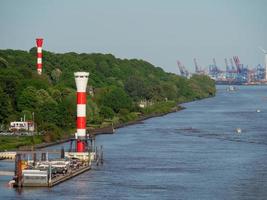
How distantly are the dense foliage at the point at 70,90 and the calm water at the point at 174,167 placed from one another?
2774mm

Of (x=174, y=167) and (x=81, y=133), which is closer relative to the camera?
(x=174, y=167)

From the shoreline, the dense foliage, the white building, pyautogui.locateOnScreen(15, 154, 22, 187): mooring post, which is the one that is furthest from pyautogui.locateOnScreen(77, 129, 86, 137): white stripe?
the white building

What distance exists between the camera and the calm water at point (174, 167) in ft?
94.9

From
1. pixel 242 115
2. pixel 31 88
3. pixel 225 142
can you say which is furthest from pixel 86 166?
pixel 242 115

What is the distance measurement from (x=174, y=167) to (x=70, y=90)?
25.9 meters

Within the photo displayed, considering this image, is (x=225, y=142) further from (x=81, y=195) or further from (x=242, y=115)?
(x=242, y=115)

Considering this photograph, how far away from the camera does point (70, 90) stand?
60.3 metres

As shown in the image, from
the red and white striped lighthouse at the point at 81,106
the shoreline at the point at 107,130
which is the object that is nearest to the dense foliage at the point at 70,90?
the shoreline at the point at 107,130

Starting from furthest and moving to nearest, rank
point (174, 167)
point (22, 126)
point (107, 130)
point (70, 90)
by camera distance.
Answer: point (70, 90) → point (107, 130) → point (22, 126) → point (174, 167)

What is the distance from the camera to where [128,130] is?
180ft

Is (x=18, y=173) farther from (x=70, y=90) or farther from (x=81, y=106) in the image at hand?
(x=70, y=90)

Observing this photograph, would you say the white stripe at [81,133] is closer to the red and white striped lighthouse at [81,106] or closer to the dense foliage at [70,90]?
the red and white striped lighthouse at [81,106]

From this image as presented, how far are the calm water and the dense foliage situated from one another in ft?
9.10

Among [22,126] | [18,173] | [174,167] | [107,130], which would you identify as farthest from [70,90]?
[18,173]
